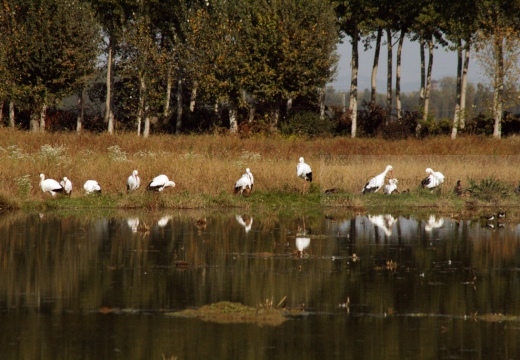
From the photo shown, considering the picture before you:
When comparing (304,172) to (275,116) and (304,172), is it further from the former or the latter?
(275,116)

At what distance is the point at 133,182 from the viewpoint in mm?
25969

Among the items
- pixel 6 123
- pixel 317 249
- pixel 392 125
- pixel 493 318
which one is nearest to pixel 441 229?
pixel 317 249

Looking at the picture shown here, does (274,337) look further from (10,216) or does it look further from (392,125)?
(392,125)

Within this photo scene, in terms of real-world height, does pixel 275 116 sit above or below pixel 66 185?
above

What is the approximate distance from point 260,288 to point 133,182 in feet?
45.4

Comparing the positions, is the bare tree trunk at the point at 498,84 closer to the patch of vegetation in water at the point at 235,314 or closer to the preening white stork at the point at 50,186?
the preening white stork at the point at 50,186

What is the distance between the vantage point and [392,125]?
172ft

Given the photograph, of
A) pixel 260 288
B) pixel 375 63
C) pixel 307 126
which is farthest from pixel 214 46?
pixel 260 288

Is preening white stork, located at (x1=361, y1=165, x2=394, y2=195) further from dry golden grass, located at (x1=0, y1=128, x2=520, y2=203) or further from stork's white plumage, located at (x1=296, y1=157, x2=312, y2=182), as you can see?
stork's white plumage, located at (x1=296, y1=157, x2=312, y2=182)

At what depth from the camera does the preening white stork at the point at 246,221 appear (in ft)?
67.7

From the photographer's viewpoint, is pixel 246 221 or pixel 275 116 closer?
pixel 246 221

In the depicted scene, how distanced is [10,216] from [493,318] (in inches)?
579

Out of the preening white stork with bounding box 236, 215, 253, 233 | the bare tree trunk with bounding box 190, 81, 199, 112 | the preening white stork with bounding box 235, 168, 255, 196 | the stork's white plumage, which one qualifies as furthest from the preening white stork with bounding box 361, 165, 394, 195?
the bare tree trunk with bounding box 190, 81, 199, 112

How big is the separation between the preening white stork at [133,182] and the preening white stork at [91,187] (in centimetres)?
95
